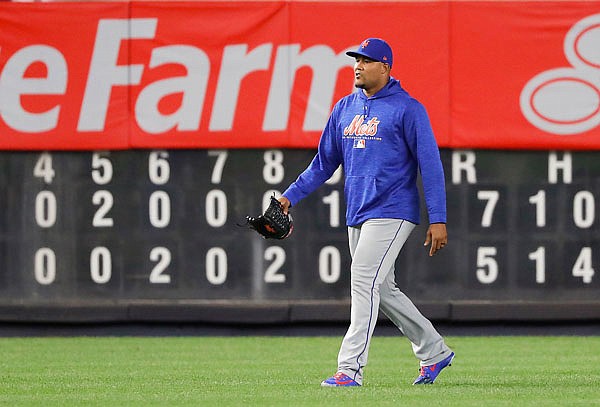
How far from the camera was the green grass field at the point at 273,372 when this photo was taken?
297 inches

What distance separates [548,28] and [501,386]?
435cm

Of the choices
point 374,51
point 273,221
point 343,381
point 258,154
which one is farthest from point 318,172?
point 258,154

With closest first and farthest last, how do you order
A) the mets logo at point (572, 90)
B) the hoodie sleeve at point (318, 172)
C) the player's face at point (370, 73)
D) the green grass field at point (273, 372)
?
the green grass field at point (273, 372), the player's face at point (370, 73), the hoodie sleeve at point (318, 172), the mets logo at point (572, 90)

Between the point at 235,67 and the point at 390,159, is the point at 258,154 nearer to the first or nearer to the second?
the point at 235,67

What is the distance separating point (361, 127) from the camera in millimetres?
8133

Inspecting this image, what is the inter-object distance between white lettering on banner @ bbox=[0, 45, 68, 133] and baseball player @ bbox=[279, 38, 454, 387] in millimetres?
4203

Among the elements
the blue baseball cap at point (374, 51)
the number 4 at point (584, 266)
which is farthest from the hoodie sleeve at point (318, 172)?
the number 4 at point (584, 266)

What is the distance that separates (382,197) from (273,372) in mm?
1685

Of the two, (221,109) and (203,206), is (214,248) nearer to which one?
(203,206)

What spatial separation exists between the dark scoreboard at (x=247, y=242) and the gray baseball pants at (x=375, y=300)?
357 cm

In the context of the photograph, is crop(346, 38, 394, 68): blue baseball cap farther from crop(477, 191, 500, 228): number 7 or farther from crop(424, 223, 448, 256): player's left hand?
crop(477, 191, 500, 228): number 7

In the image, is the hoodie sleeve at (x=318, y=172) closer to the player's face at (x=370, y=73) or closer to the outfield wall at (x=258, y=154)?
the player's face at (x=370, y=73)

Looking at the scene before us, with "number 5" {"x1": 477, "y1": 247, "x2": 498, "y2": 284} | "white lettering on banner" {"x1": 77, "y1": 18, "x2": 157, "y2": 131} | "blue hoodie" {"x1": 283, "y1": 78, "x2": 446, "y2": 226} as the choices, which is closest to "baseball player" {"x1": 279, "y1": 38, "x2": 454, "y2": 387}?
"blue hoodie" {"x1": 283, "y1": 78, "x2": 446, "y2": 226}

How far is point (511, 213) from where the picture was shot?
11859 millimetres
